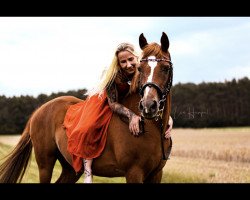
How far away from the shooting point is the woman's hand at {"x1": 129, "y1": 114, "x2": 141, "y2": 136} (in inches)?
201

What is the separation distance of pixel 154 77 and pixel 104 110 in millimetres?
1260

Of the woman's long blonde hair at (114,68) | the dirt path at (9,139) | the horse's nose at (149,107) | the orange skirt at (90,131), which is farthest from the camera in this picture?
the dirt path at (9,139)

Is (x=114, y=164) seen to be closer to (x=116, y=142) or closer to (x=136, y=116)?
(x=116, y=142)

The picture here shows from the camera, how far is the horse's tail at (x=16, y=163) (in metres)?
7.30

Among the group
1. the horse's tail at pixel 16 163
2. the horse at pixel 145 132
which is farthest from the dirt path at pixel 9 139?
the horse at pixel 145 132

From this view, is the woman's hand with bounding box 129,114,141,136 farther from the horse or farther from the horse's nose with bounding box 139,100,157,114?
the horse's nose with bounding box 139,100,157,114

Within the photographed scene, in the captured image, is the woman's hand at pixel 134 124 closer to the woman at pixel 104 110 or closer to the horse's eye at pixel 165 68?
the woman at pixel 104 110

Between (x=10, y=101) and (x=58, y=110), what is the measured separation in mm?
21694
